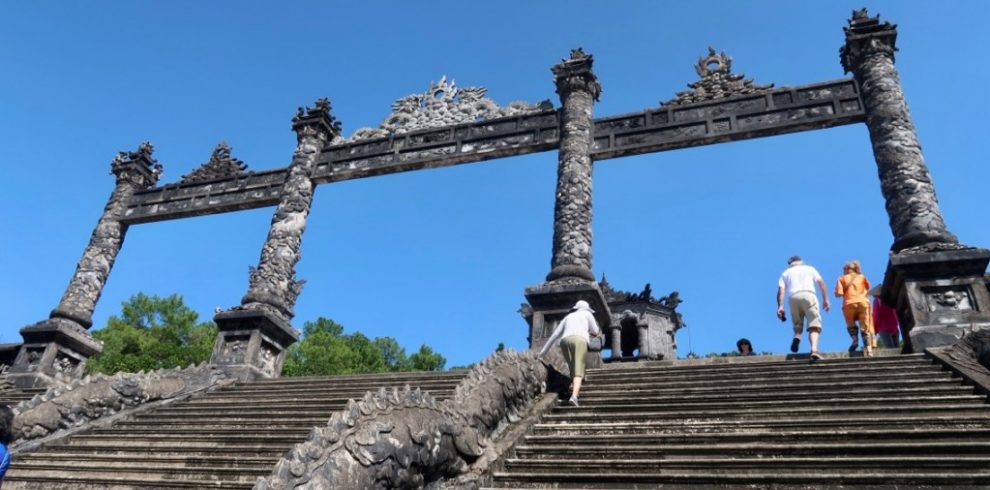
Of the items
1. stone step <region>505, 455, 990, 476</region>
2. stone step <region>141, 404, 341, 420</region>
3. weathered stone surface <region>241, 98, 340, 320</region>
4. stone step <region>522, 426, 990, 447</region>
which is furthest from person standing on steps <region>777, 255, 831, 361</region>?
weathered stone surface <region>241, 98, 340, 320</region>

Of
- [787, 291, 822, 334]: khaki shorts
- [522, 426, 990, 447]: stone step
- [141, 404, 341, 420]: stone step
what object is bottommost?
[522, 426, 990, 447]: stone step

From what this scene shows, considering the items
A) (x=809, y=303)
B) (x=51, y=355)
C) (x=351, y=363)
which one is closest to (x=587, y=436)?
(x=809, y=303)

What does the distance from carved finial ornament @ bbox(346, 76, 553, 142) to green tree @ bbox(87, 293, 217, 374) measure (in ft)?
54.8

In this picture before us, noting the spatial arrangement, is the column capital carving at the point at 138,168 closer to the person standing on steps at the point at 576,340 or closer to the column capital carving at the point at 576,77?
the column capital carving at the point at 576,77

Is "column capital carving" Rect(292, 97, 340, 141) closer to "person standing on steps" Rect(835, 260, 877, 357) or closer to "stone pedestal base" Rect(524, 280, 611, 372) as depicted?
"stone pedestal base" Rect(524, 280, 611, 372)

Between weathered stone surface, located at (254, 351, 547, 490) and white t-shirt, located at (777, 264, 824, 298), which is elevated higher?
white t-shirt, located at (777, 264, 824, 298)

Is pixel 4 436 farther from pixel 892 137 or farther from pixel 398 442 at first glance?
pixel 892 137

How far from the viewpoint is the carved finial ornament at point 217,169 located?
15.5 meters

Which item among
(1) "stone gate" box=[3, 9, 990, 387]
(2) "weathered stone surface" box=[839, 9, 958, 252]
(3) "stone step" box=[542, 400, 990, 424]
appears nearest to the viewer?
(3) "stone step" box=[542, 400, 990, 424]

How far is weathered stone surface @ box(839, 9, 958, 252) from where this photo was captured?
848 centimetres

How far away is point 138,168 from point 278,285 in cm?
704

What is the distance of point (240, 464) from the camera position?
499 cm

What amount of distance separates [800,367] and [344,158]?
1065 cm

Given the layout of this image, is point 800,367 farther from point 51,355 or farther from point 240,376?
point 51,355
